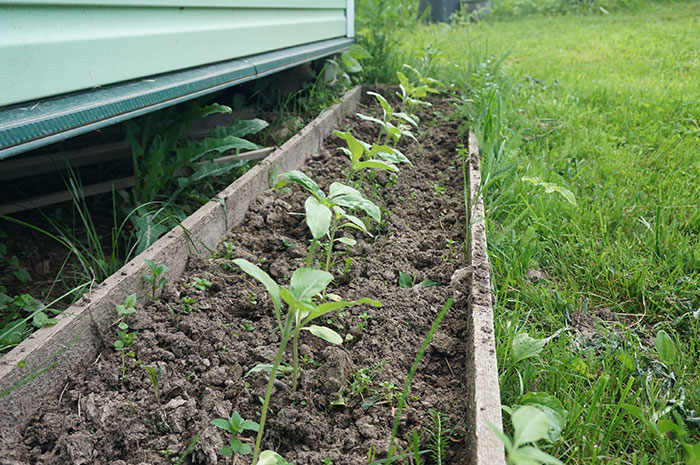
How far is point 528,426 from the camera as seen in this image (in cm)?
82

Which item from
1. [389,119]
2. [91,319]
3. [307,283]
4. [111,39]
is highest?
[111,39]

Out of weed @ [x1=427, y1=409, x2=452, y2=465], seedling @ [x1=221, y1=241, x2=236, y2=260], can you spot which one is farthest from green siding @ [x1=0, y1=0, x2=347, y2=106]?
weed @ [x1=427, y1=409, x2=452, y2=465]

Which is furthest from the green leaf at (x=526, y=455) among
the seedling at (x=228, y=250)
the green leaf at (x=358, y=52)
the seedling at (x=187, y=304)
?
the green leaf at (x=358, y=52)

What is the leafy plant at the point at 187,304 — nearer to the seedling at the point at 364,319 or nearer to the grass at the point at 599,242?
the seedling at the point at 364,319

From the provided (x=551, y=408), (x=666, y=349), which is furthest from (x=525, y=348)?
(x=666, y=349)

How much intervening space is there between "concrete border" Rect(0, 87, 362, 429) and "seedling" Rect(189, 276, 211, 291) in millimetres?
81

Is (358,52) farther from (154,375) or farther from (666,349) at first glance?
(154,375)

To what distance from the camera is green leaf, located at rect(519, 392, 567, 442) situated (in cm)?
125

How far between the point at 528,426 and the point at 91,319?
3.89 feet

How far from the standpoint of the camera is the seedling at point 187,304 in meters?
1.66

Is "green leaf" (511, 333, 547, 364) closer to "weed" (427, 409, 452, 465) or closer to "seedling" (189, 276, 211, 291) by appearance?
"weed" (427, 409, 452, 465)

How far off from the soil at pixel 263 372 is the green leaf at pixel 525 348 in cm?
16

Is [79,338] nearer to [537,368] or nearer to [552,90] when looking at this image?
[537,368]

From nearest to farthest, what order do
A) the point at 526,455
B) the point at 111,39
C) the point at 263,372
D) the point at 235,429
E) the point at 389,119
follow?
the point at 526,455 < the point at 235,429 < the point at 263,372 < the point at 111,39 < the point at 389,119
